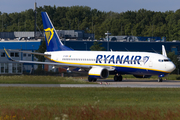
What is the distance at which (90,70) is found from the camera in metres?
44.0

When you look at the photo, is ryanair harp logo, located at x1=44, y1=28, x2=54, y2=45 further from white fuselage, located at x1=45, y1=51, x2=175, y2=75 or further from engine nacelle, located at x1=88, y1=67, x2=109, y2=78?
engine nacelle, located at x1=88, y1=67, x2=109, y2=78

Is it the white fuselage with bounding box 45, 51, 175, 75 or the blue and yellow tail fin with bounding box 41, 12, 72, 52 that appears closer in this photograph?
the white fuselage with bounding box 45, 51, 175, 75

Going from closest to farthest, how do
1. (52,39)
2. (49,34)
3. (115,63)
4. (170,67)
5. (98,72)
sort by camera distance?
(170,67)
(98,72)
(115,63)
(52,39)
(49,34)

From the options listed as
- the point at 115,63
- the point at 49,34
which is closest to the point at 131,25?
the point at 49,34

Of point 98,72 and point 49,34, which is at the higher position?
point 49,34

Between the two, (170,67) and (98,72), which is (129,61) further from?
(170,67)

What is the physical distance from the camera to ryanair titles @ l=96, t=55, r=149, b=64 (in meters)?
42.6

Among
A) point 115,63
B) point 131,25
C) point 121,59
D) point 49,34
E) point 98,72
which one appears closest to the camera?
point 98,72

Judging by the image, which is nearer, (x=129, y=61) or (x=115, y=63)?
(x=129, y=61)

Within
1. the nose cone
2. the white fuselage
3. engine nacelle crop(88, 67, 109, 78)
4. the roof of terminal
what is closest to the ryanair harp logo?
the white fuselage

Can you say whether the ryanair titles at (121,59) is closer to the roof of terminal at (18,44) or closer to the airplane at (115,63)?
the airplane at (115,63)

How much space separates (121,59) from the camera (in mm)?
43844

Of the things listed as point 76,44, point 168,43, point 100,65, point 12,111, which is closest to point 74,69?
point 100,65

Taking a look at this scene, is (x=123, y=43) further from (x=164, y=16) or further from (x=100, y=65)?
(x=164, y=16)
